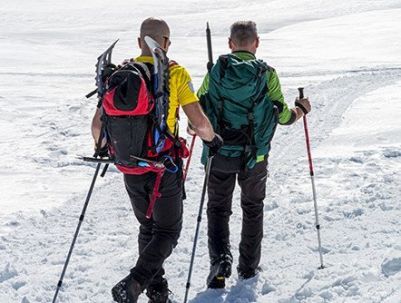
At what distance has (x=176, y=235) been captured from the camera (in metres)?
4.61

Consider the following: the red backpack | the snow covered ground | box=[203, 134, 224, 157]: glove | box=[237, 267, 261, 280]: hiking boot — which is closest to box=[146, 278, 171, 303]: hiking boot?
the snow covered ground

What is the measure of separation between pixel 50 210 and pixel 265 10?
3529cm

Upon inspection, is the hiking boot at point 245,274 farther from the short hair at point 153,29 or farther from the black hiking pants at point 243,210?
the short hair at point 153,29

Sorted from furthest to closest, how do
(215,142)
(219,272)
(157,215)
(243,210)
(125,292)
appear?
(243,210), (219,272), (215,142), (157,215), (125,292)

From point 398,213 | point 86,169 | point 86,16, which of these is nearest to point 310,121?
point 86,169

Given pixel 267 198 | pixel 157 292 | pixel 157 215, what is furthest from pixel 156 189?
pixel 267 198

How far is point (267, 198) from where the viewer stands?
7992 mm

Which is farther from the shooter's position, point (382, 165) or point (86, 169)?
point (86, 169)

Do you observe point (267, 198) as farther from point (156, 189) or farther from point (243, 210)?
point (156, 189)

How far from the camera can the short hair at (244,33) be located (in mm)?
4961

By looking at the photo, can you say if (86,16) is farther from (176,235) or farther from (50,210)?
(176,235)

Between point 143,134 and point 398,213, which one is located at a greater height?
point 143,134

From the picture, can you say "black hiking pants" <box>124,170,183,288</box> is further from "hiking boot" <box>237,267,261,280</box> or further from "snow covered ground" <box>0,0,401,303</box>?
"hiking boot" <box>237,267,261,280</box>

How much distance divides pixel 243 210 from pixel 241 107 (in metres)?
0.94
